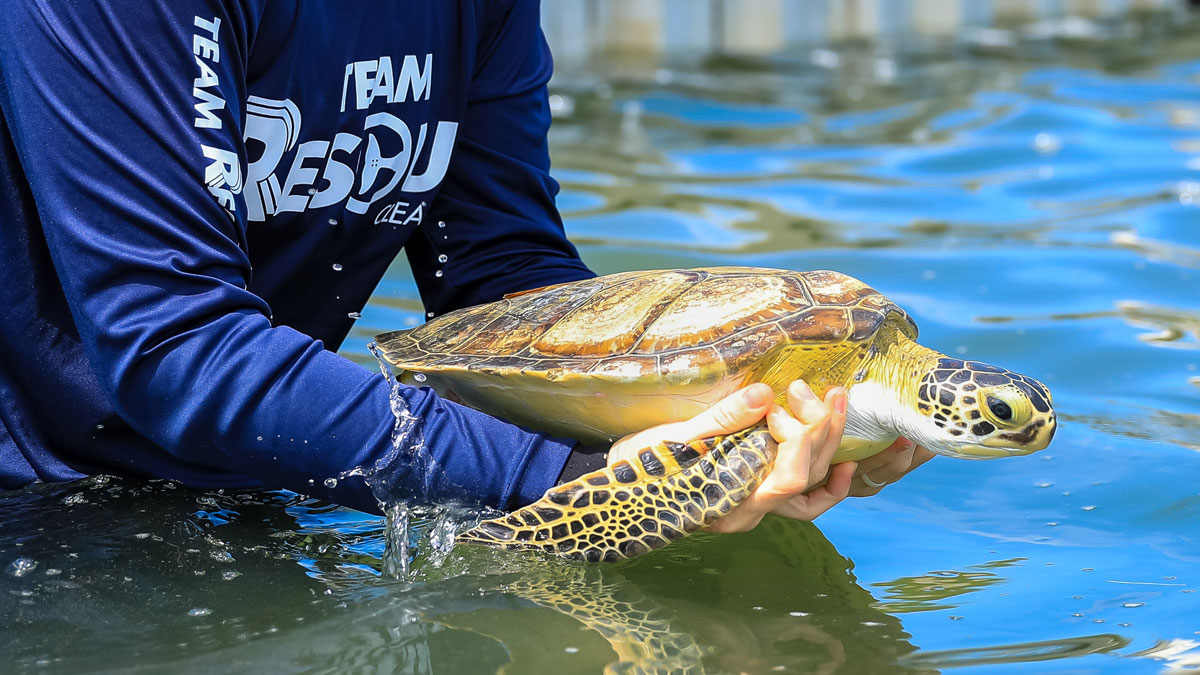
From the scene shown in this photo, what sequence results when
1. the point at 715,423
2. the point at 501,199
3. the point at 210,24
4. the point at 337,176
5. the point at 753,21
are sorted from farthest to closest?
1. the point at 753,21
2. the point at 501,199
3. the point at 337,176
4. the point at 715,423
5. the point at 210,24

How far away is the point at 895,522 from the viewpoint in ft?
7.82

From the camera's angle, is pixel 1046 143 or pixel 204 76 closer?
pixel 204 76

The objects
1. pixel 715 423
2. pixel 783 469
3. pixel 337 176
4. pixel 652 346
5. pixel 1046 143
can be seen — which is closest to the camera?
pixel 783 469

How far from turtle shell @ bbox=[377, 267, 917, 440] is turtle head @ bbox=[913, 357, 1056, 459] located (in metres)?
0.14

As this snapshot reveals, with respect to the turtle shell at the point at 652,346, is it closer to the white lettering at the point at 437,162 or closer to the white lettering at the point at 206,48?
the white lettering at the point at 437,162

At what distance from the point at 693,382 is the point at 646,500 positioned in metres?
0.22

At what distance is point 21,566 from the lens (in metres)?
A: 1.85

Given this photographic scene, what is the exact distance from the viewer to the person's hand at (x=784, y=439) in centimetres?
178

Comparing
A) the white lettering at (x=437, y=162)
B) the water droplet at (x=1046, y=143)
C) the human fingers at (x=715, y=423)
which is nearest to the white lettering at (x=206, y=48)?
the white lettering at (x=437, y=162)

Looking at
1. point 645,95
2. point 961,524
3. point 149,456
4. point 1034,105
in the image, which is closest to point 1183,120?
point 1034,105

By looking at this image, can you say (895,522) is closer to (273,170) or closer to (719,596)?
(719,596)

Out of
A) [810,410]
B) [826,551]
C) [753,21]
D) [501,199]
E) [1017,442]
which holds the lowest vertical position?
[826,551]

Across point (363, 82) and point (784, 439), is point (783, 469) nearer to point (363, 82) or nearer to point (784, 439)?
point (784, 439)

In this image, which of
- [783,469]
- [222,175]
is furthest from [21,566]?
[783,469]
